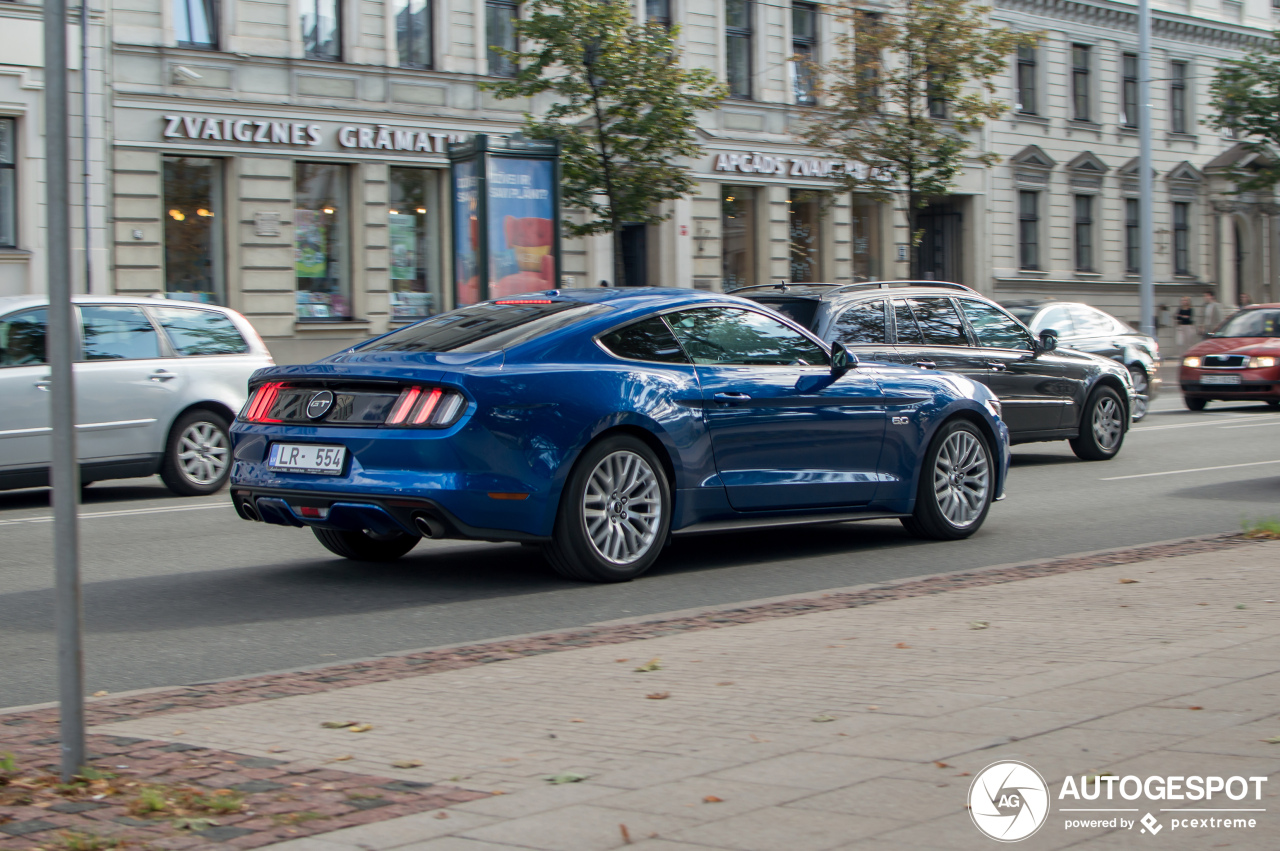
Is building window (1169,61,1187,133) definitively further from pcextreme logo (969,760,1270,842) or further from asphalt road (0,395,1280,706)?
pcextreme logo (969,760,1270,842)

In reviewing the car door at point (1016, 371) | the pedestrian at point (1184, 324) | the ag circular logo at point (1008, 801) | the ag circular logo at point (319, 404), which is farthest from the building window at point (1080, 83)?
the ag circular logo at point (1008, 801)

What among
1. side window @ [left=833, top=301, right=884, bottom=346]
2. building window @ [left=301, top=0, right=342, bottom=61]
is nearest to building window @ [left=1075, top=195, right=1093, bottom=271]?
building window @ [left=301, top=0, right=342, bottom=61]

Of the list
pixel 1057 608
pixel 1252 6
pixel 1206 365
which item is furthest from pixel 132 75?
pixel 1252 6

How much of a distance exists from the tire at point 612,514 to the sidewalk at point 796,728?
1.18 meters

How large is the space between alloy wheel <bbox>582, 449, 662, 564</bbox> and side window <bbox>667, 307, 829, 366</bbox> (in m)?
0.85

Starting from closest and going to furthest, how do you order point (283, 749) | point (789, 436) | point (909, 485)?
1. point (283, 749)
2. point (789, 436)
3. point (909, 485)

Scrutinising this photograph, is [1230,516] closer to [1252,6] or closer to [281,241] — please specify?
[281,241]

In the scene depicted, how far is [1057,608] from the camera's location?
7.04 m

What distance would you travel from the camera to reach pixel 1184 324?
40.8 metres

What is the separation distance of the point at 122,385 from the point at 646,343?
5972 millimetres

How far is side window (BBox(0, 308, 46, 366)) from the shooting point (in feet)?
39.9

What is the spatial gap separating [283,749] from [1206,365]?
21432 millimetres

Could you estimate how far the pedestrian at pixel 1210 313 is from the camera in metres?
43.1

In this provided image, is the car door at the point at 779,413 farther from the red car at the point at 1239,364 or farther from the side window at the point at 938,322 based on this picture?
the red car at the point at 1239,364
